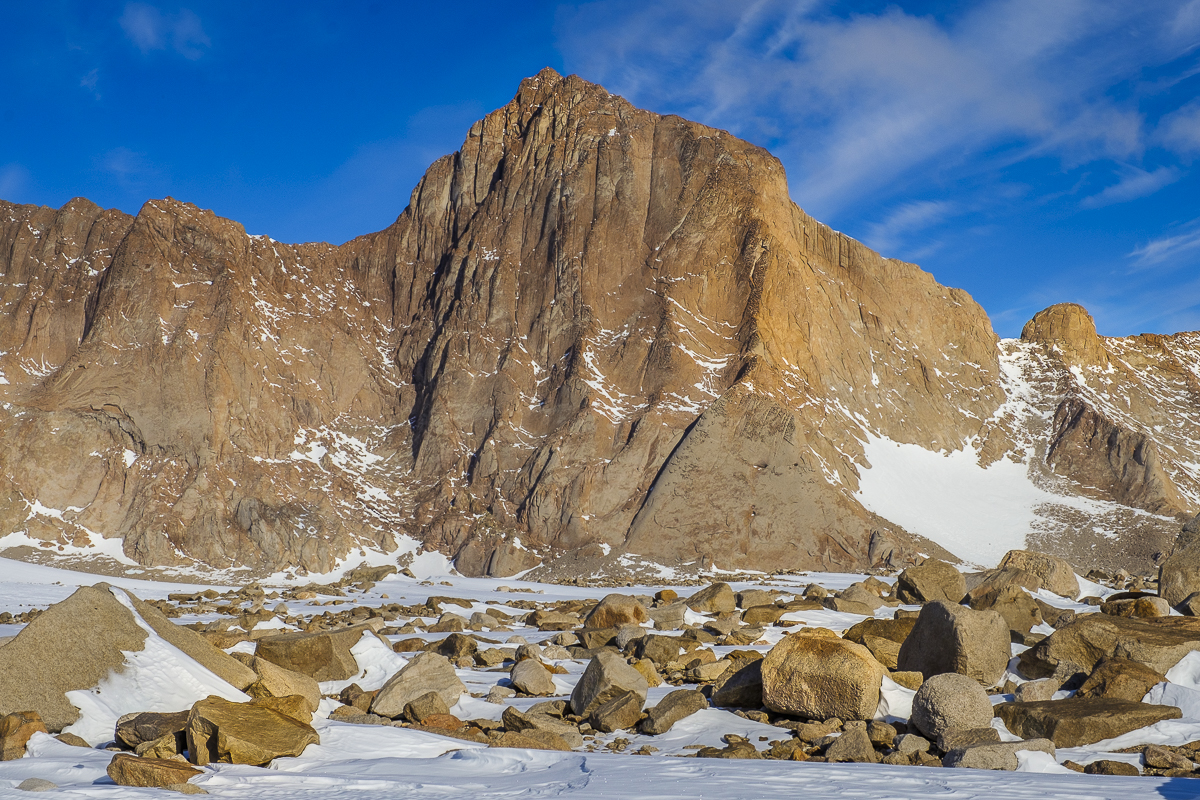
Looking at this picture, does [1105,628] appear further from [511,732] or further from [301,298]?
[301,298]

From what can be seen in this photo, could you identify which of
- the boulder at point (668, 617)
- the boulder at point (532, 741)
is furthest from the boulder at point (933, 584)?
the boulder at point (532, 741)

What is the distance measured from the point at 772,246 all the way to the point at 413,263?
3751 centimetres

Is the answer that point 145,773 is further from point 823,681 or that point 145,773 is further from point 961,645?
point 961,645

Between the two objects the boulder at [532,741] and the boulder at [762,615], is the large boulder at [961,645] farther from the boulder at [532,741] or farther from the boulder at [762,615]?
the boulder at [762,615]

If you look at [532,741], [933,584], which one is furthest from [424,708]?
[933,584]

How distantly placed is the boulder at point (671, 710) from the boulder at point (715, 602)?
36.0ft

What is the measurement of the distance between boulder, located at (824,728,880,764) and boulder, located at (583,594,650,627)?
419 inches

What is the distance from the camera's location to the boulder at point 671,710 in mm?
12000

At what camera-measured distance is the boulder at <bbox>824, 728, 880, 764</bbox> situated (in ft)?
33.8

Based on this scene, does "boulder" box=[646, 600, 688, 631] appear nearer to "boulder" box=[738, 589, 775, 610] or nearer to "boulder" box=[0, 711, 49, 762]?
"boulder" box=[738, 589, 775, 610]

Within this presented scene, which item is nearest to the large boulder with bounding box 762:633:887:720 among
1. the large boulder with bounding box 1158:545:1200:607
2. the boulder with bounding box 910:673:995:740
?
the boulder with bounding box 910:673:995:740

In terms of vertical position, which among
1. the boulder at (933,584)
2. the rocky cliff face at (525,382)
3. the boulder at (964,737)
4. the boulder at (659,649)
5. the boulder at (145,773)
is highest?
the rocky cliff face at (525,382)

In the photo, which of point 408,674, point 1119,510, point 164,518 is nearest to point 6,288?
point 164,518

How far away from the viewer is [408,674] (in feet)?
43.9
